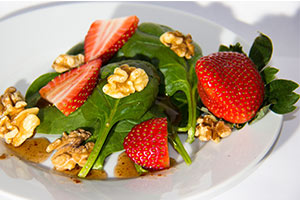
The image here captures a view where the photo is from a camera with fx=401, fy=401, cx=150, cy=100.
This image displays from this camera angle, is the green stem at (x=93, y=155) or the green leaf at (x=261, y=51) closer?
the green stem at (x=93, y=155)

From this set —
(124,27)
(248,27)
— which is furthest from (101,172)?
(248,27)

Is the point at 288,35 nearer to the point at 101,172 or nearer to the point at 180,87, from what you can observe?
the point at 180,87

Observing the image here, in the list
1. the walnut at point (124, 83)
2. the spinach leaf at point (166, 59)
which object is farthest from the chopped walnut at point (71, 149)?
the spinach leaf at point (166, 59)

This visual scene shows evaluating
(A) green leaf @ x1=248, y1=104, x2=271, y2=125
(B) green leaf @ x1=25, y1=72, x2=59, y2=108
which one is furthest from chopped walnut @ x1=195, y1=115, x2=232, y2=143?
(B) green leaf @ x1=25, y1=72, x2=59, y2=108

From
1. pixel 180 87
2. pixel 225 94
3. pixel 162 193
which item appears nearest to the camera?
pixel 162 193

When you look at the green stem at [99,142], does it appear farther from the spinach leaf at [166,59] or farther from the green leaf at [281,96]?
the green leaf at [281,96]

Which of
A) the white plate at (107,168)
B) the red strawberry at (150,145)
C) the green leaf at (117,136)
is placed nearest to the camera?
the white plate at (107,168)

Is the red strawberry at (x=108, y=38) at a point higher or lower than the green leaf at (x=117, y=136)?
higher

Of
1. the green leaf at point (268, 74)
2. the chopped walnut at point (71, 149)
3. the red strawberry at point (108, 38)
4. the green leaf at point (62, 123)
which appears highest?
the red strawberry at point (108, 38)

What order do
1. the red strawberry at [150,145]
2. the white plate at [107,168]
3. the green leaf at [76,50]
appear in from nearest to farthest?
the white plate at [107,168] → the red strawberry at [150,145] → the green leaf at [76,50]

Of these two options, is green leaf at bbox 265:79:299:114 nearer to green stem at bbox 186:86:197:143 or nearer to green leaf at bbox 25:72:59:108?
green stem at bbox 186:86:197:143
